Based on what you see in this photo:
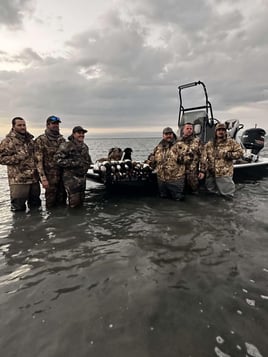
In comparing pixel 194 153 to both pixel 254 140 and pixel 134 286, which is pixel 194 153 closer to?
pixel 134 286

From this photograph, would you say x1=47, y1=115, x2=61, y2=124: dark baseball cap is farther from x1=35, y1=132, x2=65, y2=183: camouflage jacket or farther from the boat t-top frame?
the boat t-top frame

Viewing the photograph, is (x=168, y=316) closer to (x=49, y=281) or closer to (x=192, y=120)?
(x=49, y=281)

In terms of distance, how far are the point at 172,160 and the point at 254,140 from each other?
6919mm

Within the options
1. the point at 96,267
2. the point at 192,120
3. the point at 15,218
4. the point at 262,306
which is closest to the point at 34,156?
the point at 15,218

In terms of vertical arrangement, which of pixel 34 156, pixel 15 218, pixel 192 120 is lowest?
pixel 15 218

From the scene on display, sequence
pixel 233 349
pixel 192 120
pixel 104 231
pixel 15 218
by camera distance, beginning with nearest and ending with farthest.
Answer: pixel 233 349, pixel 104 231, pixel 15 218, pixel 192 120

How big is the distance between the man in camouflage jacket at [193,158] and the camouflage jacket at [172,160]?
193 millimetres

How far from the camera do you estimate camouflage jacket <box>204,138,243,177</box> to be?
7367 mm

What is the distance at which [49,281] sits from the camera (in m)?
3.29

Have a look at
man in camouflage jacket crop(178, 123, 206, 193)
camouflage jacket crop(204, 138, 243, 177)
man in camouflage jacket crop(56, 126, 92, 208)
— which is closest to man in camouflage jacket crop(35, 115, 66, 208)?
man in camouflage jacket crop(56, 126, 92, 208)

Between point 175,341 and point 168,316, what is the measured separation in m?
0.32

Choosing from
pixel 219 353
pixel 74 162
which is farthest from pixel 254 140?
pixel 219 353

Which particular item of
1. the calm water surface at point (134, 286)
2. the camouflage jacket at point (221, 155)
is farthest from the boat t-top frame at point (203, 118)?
the calm water surface at point (134, 286)

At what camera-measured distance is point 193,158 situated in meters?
7.10
